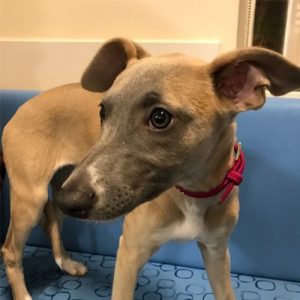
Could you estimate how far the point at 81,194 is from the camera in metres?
0.82

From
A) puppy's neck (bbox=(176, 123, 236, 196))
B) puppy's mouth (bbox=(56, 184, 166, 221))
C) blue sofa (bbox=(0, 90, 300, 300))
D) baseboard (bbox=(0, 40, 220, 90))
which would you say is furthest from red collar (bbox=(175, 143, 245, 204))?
baseboard (bbox=(0, 40, 220, 90))

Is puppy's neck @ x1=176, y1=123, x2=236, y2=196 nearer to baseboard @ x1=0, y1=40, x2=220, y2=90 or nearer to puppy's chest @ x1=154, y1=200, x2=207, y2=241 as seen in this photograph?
puppy's chest @ x1=154, y1=200, x2=207, y2=241

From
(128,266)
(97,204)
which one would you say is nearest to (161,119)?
(97,204)

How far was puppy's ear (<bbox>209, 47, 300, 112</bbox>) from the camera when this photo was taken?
92 cm

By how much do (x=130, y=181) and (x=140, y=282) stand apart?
0.87 meters

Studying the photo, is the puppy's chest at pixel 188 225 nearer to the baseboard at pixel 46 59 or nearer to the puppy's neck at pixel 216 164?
the puppy's neck at pixel 216 164

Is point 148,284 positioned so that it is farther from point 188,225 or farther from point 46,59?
point 46,59

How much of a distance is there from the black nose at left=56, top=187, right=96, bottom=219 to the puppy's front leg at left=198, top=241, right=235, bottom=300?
523 mm

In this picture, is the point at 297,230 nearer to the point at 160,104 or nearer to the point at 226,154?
the point at 226,154

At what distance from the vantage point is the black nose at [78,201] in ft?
2.69

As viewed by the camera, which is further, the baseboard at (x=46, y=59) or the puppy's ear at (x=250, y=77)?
the baseboard at (x=46, y=59)

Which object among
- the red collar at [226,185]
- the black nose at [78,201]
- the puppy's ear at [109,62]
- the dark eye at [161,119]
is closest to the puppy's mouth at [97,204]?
the black nose at [78,201]

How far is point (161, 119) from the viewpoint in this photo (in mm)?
875

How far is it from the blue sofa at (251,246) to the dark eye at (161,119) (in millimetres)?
727
